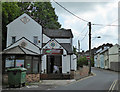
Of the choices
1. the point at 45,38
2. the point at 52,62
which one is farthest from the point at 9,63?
the point at 45,38

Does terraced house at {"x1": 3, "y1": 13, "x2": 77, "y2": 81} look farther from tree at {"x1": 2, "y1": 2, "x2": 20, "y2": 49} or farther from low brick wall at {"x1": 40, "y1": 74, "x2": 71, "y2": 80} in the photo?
tree at {"x1": 2, "y1": 2, "x2": 20, "y2": 49}

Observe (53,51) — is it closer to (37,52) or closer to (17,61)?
(37,52)

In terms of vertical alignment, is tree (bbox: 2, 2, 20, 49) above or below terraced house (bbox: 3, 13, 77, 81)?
above

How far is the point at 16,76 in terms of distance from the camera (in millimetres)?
15359

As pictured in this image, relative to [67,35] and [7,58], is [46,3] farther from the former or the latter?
[7,58]

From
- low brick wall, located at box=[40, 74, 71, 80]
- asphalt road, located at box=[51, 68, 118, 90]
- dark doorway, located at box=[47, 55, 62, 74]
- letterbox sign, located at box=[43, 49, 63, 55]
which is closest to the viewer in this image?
asphalt road, located at box=[51, 68, 118, 90]

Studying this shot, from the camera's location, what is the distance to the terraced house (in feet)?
63.2

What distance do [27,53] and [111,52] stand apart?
35.3 metres

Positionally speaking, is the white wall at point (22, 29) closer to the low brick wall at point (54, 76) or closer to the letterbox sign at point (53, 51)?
the letterbox sign at point (53, 51)

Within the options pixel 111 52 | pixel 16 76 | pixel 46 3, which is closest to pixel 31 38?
pixel 16 76

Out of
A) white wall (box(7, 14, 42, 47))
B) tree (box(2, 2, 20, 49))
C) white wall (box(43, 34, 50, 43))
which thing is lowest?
white wall (box(43, 34, 50, 43))

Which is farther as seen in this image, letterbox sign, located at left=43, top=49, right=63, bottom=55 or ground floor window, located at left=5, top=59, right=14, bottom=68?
letterbox sign, located at left=43, top=49, right=63, bottom=55

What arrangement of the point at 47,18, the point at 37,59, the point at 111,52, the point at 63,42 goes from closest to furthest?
the point at 37,59, the point at 63,42, the point at 47,18, the point at 111,52

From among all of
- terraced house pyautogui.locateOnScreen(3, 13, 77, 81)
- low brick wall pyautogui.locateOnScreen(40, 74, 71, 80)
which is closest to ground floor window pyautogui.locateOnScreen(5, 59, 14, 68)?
terraced house pyautogui.locateOnScreen(3, 13, 77, 81)
